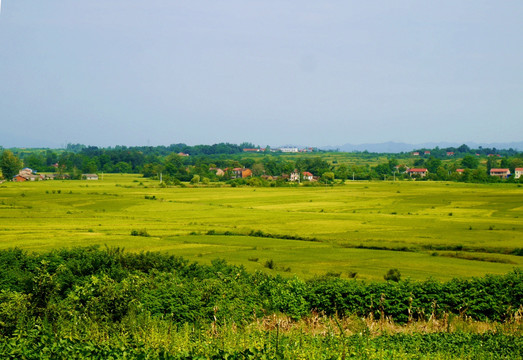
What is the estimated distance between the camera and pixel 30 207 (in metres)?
67.1

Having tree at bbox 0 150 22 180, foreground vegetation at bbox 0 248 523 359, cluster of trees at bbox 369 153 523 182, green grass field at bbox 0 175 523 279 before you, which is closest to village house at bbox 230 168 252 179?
cluster of trees at bbox 369 153 523 182

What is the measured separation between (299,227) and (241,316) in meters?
35.6

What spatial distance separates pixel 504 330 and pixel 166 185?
98080 mm

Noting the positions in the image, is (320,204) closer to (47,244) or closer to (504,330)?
(47,244)

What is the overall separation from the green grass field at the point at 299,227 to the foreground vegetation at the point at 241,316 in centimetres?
943

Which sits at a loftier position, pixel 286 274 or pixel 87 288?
pixel 87 288

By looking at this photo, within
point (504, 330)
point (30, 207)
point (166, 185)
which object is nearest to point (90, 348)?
Result: point (504, 330)

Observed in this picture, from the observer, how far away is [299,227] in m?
51.1

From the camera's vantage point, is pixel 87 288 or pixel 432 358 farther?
pixel 87 288

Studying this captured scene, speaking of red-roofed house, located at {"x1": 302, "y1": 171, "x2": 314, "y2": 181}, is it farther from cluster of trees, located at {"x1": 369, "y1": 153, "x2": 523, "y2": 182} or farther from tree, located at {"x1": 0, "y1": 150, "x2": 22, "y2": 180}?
tree, located at {"x1": 0, "y1": 150, "x2": 22, "y2": 180}

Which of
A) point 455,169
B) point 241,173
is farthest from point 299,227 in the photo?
point 455,169

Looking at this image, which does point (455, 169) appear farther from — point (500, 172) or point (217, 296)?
point (217, 296)

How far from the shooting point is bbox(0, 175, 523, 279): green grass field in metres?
33.7

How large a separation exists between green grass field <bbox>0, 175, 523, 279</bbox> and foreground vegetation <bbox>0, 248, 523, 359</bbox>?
9429mm
